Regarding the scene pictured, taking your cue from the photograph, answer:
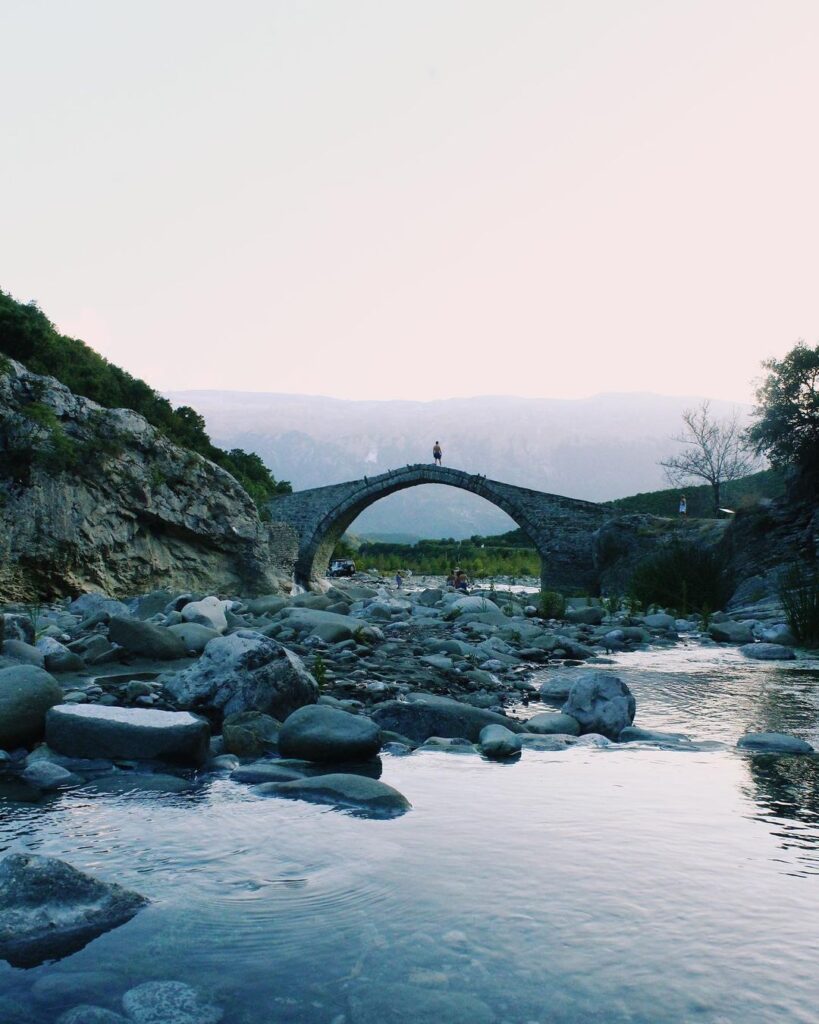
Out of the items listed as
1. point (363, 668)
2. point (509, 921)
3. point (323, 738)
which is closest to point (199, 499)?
point (363, 668)

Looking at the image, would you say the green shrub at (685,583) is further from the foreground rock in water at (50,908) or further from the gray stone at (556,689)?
the foreground rock in water at (50,908)

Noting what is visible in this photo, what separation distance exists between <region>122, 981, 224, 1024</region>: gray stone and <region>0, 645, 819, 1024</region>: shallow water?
0.04 m

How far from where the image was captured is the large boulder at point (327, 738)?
13.0ft

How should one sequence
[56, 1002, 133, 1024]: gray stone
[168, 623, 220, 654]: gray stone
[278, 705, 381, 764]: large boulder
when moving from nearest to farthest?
[56, 1002, 133, 1024]: gray stone, [278, 705, 381, 764]: large boulder, [168, 623, 220, 654]: gray stone

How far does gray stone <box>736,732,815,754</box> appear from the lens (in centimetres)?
438

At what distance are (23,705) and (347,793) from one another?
64.7 inches

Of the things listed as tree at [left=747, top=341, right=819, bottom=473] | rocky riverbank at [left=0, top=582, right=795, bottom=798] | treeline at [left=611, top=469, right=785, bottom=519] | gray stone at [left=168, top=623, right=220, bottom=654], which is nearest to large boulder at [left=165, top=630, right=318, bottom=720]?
rocky riverbank at [left=0, top=582, right=795, bottom=798]

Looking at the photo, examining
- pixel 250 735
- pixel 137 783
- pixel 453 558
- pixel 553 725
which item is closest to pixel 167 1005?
pixel 137 783

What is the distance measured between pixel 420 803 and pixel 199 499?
44.2 feet

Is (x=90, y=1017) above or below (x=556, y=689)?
above

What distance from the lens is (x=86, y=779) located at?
3543 mm

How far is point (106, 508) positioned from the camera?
14070 mm

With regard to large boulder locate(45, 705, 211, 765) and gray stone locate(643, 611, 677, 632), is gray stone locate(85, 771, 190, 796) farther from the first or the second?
gray stone locate(643, 611, 677, 632)

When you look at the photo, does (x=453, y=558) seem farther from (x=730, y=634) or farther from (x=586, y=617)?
(x=730, y=634)
